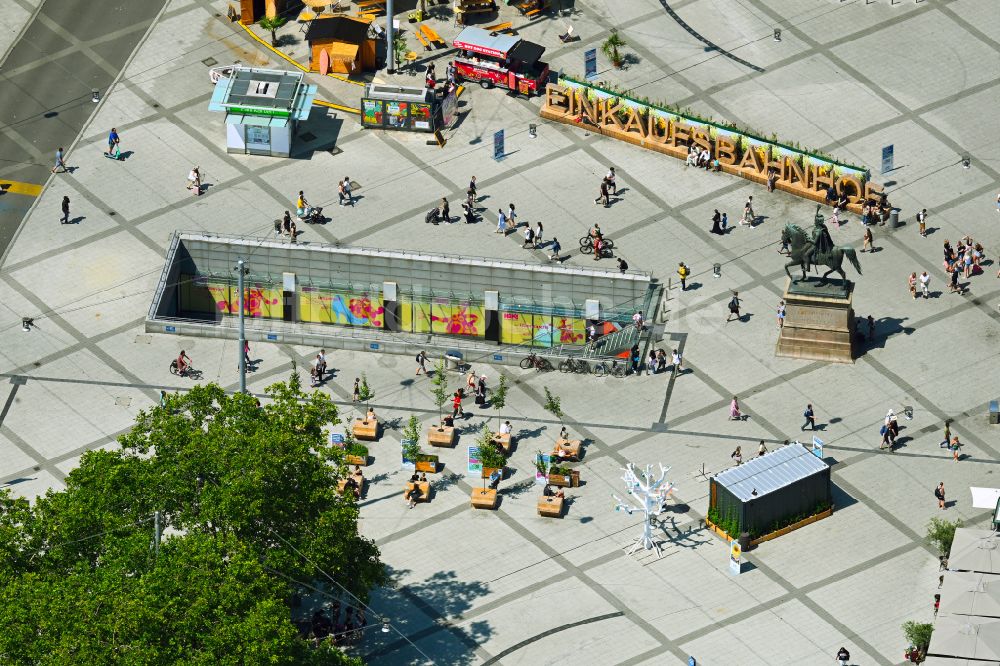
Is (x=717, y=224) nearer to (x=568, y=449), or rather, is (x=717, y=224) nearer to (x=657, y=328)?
(x=657, y=328)

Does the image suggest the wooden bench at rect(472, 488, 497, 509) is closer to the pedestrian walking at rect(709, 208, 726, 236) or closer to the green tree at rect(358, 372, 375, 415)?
the green tree at rect(358, 372, 375, 415)

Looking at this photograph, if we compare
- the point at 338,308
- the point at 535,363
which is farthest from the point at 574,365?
the point at 338,308

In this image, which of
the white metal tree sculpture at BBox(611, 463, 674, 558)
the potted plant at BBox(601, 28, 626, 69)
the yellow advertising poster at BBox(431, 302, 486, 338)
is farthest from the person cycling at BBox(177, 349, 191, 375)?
the potted plant at BBox(601, 28, 626, 69)

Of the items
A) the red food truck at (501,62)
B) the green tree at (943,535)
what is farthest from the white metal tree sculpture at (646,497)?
the red food truck at (501,62)

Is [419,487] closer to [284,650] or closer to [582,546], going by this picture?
[582,546]

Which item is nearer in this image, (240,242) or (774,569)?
(774,569)

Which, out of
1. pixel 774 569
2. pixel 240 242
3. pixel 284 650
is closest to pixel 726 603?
pixel 774 569
